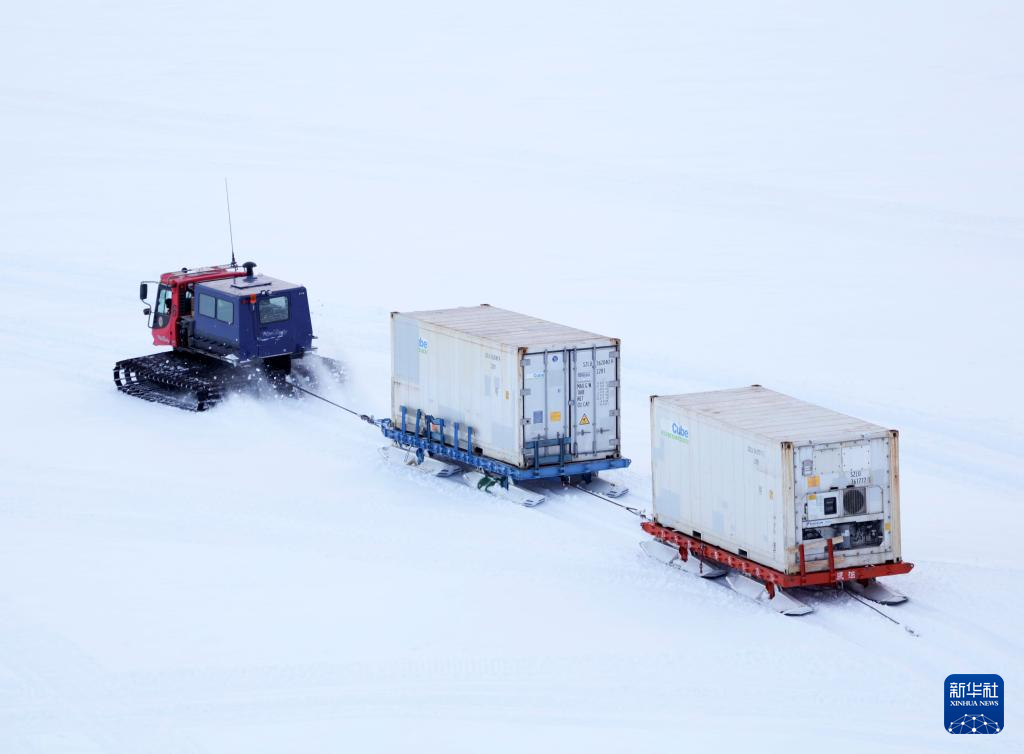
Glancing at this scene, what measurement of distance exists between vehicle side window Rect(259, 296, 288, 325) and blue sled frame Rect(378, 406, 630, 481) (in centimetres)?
469

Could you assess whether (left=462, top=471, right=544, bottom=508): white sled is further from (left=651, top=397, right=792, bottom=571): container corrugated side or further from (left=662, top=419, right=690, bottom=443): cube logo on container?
(left=662, top=419, right=690, bottom=443): cube logo on container

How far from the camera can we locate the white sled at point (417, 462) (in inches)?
1105

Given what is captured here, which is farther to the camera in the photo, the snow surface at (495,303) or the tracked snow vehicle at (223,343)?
the tracked snow vehicle at (223,343)

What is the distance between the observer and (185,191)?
54.8 meters

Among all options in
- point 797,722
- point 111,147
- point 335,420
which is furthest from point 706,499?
point 111,147

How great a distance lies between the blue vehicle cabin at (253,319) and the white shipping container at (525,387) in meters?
5.49

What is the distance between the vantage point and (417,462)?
28.5 metres

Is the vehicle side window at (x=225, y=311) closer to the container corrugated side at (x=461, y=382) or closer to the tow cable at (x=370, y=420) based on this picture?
the tow cable at (x=370, y=420)

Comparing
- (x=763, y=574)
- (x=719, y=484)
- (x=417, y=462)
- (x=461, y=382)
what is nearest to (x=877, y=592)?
(x=763, y=574)

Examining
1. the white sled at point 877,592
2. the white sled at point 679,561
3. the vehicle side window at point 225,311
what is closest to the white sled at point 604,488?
the white sled at point 679,561

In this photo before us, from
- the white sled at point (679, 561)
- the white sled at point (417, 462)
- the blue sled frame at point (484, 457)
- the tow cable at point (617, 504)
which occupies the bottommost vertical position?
the white sled at point (679, 561)

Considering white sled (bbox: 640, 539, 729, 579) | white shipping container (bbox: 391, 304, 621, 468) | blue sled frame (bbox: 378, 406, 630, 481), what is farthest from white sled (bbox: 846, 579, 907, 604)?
white shipping container (bbox: 391, 304, 621, 468)

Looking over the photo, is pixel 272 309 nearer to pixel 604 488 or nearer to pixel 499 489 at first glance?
pixel 499 489

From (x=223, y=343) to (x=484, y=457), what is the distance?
7887 millimetres
